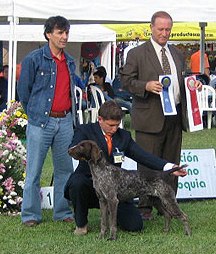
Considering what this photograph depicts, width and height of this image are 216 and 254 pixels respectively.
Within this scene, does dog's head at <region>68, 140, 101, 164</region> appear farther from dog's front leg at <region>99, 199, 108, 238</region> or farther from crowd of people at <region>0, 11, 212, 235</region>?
dog's front leg at <region>99, 199, 108, 238</region>

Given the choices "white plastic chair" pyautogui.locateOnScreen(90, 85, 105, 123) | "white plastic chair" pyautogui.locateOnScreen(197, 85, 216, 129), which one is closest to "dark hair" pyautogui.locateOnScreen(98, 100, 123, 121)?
"white plastic chair" pyautogui.locateOnScreen(90, 85, 105, 123)

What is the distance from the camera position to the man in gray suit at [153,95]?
6.37 meters

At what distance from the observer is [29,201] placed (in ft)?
20.4

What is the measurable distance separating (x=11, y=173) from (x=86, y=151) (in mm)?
1550

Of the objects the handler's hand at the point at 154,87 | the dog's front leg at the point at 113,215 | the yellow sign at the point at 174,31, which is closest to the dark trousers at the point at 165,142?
the handler's hand at the point at 154,87

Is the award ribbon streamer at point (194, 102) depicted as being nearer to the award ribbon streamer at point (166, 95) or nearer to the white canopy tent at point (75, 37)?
the award ribbon streamer at point (166, 95)

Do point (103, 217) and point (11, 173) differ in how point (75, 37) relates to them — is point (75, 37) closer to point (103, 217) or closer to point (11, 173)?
point (11, 173)

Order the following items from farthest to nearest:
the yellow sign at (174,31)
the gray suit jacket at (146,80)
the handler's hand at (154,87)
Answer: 1. the yellow sign at (174,31)
2. the gray suit jacket at (146,80)
3. the handler's hand at (154,87)

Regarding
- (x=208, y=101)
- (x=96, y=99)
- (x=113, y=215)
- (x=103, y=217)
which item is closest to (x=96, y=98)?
(x=96, y=99)

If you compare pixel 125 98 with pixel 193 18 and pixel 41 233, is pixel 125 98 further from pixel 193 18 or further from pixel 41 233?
pixel 41 233

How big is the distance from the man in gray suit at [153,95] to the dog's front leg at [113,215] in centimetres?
68

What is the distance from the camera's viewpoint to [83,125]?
600 centimetres

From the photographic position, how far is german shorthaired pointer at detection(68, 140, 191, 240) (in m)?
5.59

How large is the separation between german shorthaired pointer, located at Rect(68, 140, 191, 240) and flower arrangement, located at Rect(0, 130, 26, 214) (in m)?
1.23
